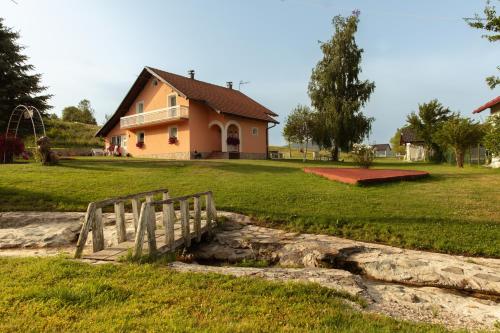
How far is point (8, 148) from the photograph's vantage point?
20.7 meters

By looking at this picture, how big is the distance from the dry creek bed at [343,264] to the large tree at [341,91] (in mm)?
22942

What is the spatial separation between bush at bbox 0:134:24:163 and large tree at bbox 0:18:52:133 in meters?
7.10

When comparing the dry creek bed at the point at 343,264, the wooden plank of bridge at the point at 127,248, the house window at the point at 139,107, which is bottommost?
the dry creek bed at the point at 343,264

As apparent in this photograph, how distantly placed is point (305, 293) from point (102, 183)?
1055cm

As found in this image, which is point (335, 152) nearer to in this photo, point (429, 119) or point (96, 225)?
point (429, 119)

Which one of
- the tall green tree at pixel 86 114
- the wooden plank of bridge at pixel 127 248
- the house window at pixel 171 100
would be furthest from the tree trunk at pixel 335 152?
the tall green tree at pixel 86 114

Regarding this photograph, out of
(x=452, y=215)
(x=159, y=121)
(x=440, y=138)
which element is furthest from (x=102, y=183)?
(x=440, y=138)

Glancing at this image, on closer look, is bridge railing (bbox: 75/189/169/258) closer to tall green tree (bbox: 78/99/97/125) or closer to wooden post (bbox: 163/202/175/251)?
wooden post (bbox: 163/202/175/251)

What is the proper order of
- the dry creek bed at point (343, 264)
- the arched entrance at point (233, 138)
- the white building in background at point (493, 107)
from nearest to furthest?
the dry creek bed at point (343, 264), the white building in background at point (493, 107), the arched entrance at point (233, 138)

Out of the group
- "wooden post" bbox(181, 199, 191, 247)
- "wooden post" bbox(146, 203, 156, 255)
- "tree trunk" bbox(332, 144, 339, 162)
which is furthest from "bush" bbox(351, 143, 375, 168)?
"wooden post" bbox(146, 203, 156, 255)

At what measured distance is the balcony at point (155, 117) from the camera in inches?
1057

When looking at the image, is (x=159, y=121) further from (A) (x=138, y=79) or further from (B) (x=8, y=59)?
(B) (x=8, y=59)

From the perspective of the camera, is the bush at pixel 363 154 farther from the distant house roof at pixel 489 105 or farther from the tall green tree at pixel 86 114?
the tall green tree at pixel 86 114

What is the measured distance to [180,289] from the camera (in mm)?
4367
